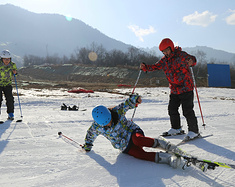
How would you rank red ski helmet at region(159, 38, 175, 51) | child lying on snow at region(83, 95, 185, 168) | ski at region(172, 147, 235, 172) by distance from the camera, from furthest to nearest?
red ski helmet at region(159, 38, 175, 51) → child lying on snow at region(83, 95, 185, 168) → ski at region(172, 147, 235, 172)

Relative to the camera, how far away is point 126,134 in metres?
2.77

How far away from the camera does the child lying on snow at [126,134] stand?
253 cm

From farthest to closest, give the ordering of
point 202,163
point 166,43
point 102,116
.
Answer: point 166,43 → point 102,116 → point 202,163

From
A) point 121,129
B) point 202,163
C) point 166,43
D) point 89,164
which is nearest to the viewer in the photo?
point 202,163

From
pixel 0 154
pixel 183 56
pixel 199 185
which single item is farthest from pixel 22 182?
pixel 183 56

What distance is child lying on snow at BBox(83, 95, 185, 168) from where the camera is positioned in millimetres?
2527

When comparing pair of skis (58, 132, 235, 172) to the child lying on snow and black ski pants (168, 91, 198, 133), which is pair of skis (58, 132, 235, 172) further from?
black ski pants (168, 91, 198, 133)

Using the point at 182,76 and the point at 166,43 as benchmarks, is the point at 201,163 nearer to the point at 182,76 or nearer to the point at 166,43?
the point at 182,76

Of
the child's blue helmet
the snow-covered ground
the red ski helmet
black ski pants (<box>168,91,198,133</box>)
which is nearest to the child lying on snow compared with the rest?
the child's blue helmet

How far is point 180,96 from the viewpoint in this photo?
3578 millimetres

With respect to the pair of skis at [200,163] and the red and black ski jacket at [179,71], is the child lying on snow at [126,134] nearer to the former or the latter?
the pair of skis at [200,163]

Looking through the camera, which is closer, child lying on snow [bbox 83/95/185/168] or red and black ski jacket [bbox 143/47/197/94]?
child lying on snow [bbox 83/95/185/168]

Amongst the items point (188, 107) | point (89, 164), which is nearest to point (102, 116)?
point (89, 164)

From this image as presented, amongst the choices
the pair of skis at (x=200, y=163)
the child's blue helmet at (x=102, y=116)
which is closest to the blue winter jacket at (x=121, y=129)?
the child's blue helmet at (x=102, y=116)
